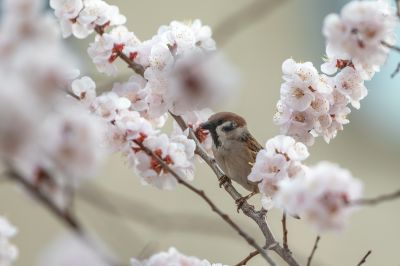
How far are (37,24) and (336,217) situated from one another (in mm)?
379

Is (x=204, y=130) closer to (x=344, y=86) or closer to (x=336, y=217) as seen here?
(x=344, y=86)

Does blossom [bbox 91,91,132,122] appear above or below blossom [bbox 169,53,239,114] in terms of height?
above

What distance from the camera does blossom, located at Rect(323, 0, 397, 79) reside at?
38.1 inches

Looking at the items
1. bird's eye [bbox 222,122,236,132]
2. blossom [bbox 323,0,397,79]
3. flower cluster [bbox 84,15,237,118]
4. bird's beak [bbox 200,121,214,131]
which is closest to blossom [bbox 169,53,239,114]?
blossom [bbox 323,0,397,79]

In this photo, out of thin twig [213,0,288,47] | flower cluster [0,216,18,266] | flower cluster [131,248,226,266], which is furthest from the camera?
flower cluster [131,248,226,266]

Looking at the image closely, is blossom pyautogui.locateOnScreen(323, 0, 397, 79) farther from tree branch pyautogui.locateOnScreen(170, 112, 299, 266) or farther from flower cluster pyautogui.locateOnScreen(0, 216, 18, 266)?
flower cluster pyautogui.locateOnScreen(0, 216, 18, 266)

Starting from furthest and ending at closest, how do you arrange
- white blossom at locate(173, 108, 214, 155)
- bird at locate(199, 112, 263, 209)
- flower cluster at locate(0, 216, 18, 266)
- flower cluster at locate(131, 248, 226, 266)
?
1. bird at locate(199, 112, 263, 209)
2. white blossom at locate(173, 108, 214, 155)
3. flower cluster at locate(131, 248, 226, 266)
4. flower cluster at locate(0, 216, 18, 266)

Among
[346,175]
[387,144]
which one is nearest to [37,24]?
[346,175]

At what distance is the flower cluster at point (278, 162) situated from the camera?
117 cm

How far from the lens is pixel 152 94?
1.37 metres

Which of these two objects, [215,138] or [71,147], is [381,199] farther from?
[215,138]

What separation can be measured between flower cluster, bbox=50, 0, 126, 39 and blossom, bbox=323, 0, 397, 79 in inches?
20.7

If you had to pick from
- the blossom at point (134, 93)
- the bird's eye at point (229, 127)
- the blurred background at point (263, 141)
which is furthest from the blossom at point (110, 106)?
the blurred background at point (263, 141)

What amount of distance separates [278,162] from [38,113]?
62cm
